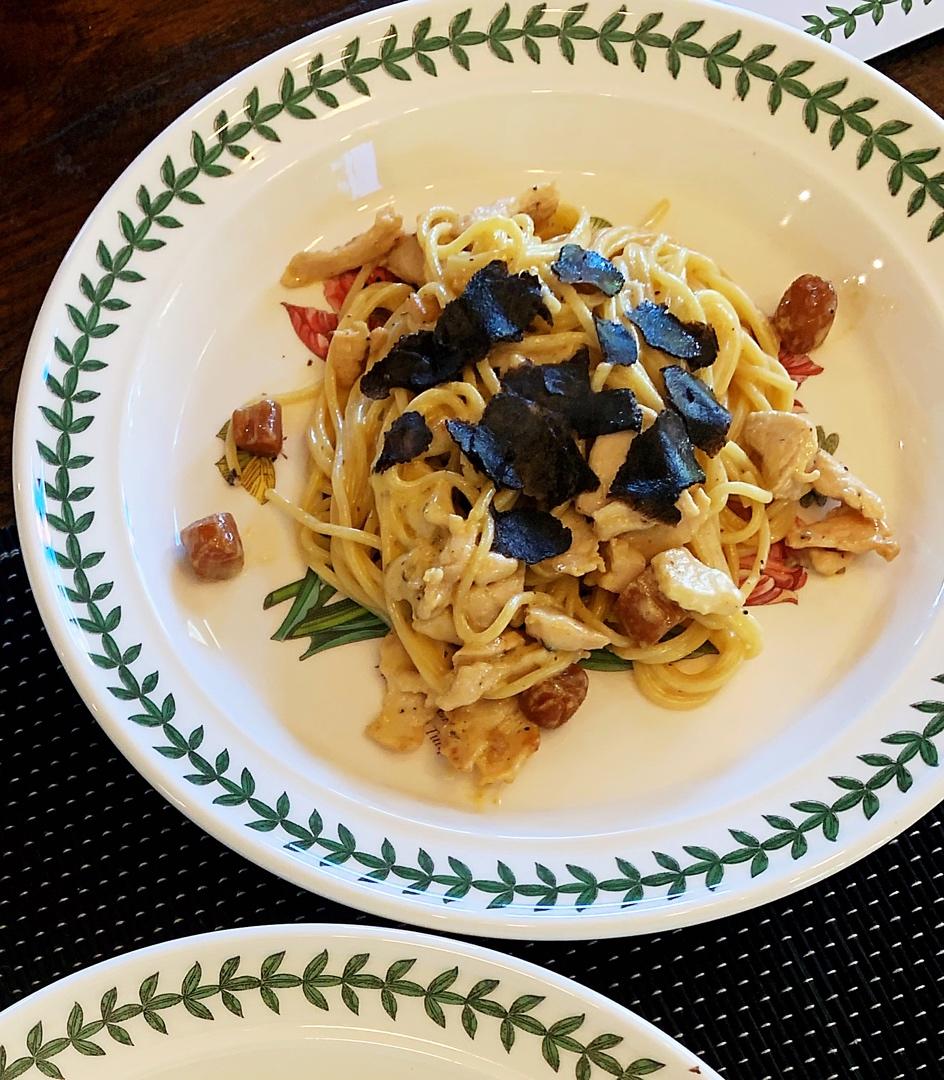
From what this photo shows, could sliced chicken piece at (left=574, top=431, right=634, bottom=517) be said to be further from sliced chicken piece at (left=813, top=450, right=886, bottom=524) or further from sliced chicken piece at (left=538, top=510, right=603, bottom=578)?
sliced chicken piece at (left=813, top=450, right=886, bottom=524)

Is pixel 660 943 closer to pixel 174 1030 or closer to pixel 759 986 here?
pixel 759 986

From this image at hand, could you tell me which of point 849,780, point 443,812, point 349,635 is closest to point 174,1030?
point 443,812

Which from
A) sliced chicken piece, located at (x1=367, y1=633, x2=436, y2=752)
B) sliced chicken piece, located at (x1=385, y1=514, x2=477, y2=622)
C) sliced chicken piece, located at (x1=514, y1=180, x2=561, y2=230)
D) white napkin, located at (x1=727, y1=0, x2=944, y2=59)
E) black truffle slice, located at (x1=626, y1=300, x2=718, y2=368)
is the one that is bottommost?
sliced chicken piece, located at (x1=367, y1=633, x2=436, y2=752)

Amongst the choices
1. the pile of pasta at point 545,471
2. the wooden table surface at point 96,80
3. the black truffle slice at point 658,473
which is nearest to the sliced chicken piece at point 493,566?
the pile of pasta at point 545,471

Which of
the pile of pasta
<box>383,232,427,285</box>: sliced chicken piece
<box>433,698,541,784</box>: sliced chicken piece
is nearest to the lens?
<box>433,698,541,784</box>: sliced chicken piece

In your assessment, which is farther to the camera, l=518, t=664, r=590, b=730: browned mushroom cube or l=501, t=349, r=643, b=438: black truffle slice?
l=501, t=349, r=643, b=438: black truffle slice

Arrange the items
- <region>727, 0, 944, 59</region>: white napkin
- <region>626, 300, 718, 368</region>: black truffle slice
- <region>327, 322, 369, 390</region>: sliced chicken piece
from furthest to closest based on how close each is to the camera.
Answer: <region>727, 0, 944, 59</region>: white napkin, <region>327, 322, 369, 390</region>: sliced chicken piece, <region>626, 300, 718, 368</region>: black truffle slice

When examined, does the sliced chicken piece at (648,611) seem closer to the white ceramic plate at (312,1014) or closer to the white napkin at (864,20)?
the white ceramic plate at (312,1014)

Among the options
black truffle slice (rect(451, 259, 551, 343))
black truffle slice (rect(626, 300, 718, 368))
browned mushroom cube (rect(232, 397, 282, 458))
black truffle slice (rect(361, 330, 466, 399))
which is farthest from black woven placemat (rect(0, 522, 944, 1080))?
black truffle slice (rect(451, 259, 551, 343))
